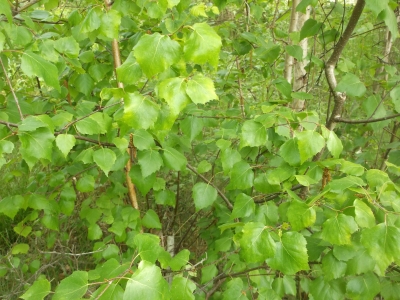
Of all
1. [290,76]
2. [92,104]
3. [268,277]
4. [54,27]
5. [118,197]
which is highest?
[54,27]

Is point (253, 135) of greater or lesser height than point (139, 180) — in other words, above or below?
above

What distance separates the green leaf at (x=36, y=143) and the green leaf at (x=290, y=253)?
2.49 ft

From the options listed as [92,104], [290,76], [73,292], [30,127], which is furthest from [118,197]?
[290,76]

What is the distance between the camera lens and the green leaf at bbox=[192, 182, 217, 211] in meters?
1.57

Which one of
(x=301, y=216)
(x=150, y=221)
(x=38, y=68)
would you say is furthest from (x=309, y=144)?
(x=150, y=221)

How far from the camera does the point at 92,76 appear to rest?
1.85 meters

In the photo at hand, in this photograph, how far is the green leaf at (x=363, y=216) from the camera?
0.93m

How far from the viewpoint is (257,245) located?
3.20 feet

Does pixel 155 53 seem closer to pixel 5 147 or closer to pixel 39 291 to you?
pixel 5 147

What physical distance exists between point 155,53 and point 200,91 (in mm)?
158

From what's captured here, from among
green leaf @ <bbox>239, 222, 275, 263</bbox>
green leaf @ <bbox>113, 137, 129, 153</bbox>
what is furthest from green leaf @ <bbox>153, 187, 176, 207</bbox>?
green leaf @ <bbox>239, 222, 275, 263</bbox>

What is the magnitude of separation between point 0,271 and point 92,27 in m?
1.59

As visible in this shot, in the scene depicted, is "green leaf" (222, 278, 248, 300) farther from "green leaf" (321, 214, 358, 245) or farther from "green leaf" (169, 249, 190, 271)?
"green leaf" (321, 214, 358, 245)

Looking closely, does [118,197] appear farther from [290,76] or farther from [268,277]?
[290,76]
